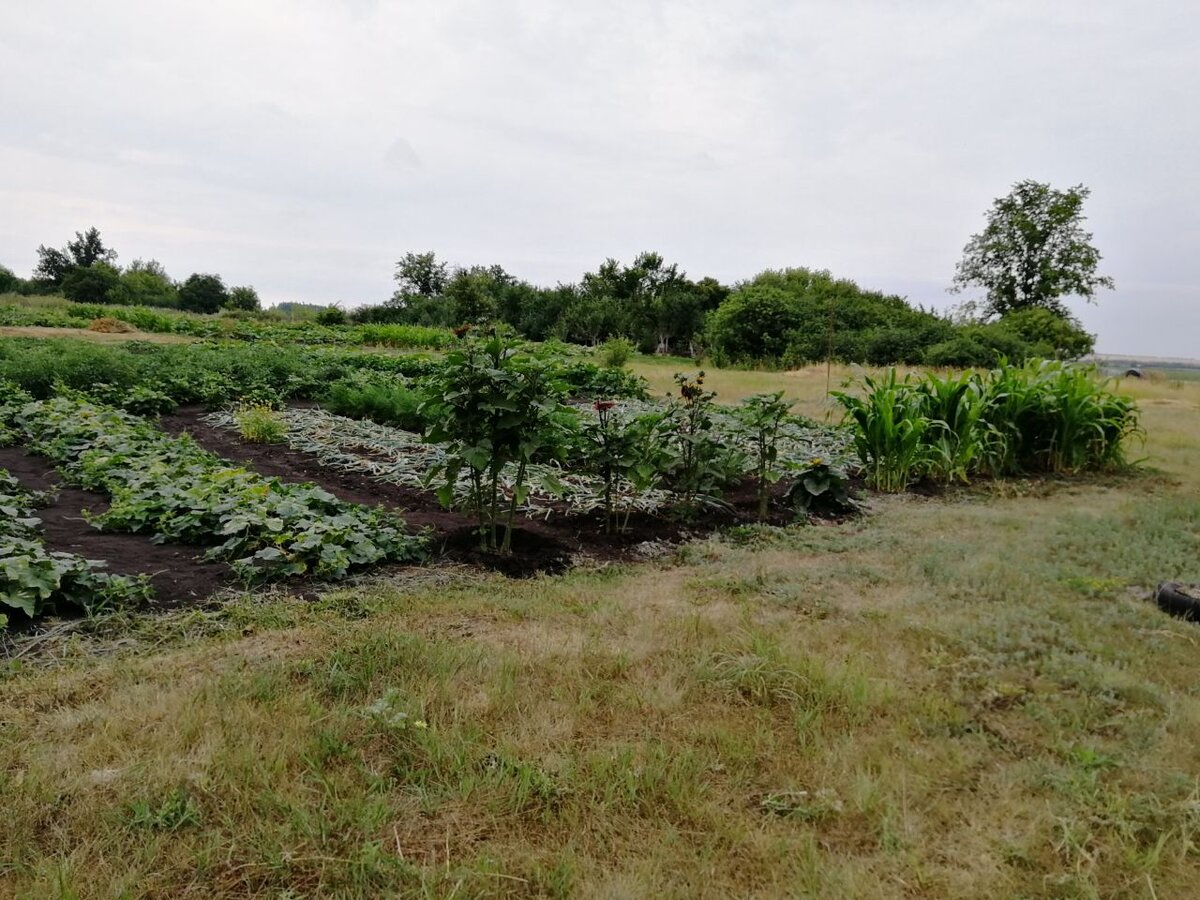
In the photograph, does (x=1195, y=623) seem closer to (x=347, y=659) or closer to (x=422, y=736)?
(x=422, y=736)

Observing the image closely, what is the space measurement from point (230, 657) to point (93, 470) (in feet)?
9.19

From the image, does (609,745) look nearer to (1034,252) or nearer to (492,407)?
(492,407)

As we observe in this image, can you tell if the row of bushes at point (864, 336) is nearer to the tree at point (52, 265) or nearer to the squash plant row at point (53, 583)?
the squash plant row at point (53, 583)

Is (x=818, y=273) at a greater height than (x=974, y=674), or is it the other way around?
(x=818, y=273)

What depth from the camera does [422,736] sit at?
1.85 meters

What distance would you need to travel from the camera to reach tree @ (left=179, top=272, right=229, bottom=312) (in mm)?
41656

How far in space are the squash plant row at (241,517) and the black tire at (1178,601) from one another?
3272 mm

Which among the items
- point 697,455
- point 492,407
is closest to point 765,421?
point 697,455

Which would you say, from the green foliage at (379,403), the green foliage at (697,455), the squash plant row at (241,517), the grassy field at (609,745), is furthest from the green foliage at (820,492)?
the green foliage at (379,403)

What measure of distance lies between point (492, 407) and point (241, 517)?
128 cm

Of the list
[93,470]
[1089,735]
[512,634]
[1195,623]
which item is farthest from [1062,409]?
[93,470]

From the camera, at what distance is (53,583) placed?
2482mm

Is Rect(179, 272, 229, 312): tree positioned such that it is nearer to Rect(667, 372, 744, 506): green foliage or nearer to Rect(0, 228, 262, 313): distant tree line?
Rect(0, 228, 262, 313): distant tree line

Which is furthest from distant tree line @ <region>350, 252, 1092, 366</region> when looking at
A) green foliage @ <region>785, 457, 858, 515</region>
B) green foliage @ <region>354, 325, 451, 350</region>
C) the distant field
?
green foliage @ <region>785, 457, 858, 515</region>
